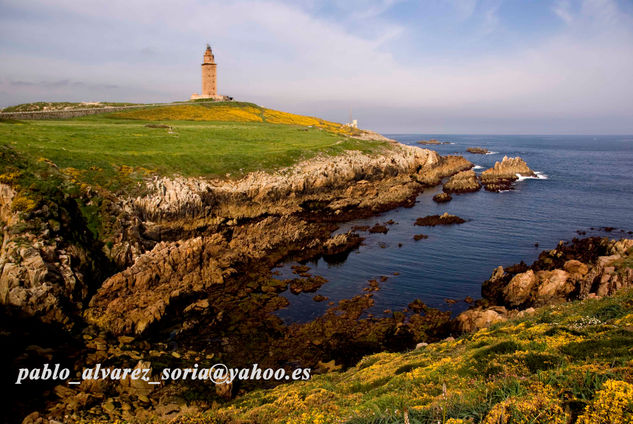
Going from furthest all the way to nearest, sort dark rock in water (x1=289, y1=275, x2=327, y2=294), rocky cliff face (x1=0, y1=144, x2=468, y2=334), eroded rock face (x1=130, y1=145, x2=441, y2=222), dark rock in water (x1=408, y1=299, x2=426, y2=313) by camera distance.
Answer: eroded rock face (x1=130, y1=145, x2=441, y2=222), dark rock in water (x1=289, y1=275, x2=327, y2=294), dark rock in water (x1=408, y1=299, x2=426, y2=313), rocky cliff face (x1=0, y1=144, x2=468, y2=334)

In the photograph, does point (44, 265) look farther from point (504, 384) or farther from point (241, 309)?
point (504, 384)

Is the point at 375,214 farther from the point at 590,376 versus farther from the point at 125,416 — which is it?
the point at 590,376

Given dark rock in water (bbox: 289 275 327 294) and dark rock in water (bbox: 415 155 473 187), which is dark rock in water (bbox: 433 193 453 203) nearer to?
dark rock in water (bbox: 415 155 473 187)

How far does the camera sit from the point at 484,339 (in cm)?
1460

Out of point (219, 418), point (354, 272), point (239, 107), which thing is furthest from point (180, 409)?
point (239, 107)

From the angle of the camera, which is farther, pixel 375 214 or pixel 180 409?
pixel 375 214

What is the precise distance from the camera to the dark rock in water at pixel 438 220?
159ft

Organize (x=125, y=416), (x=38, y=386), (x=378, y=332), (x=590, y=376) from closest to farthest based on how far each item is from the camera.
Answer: (x=590, y=376)
(x=125, y=416)
(x=38, y=386)
(x=378, y=332)

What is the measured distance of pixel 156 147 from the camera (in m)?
48.8

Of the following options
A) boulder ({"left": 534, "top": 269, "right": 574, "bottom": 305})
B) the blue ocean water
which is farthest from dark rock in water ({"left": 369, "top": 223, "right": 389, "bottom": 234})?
boulder ({"left": 534, "top": 269, "right": 574, "bottom": 305})

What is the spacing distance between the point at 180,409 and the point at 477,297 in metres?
22.5

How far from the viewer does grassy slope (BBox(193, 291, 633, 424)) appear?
7367 millimetres

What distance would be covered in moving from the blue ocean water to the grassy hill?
17.5m

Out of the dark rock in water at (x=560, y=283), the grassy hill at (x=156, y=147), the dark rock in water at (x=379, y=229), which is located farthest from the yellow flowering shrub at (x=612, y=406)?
the dark rock in water at (x=379, y=229)
